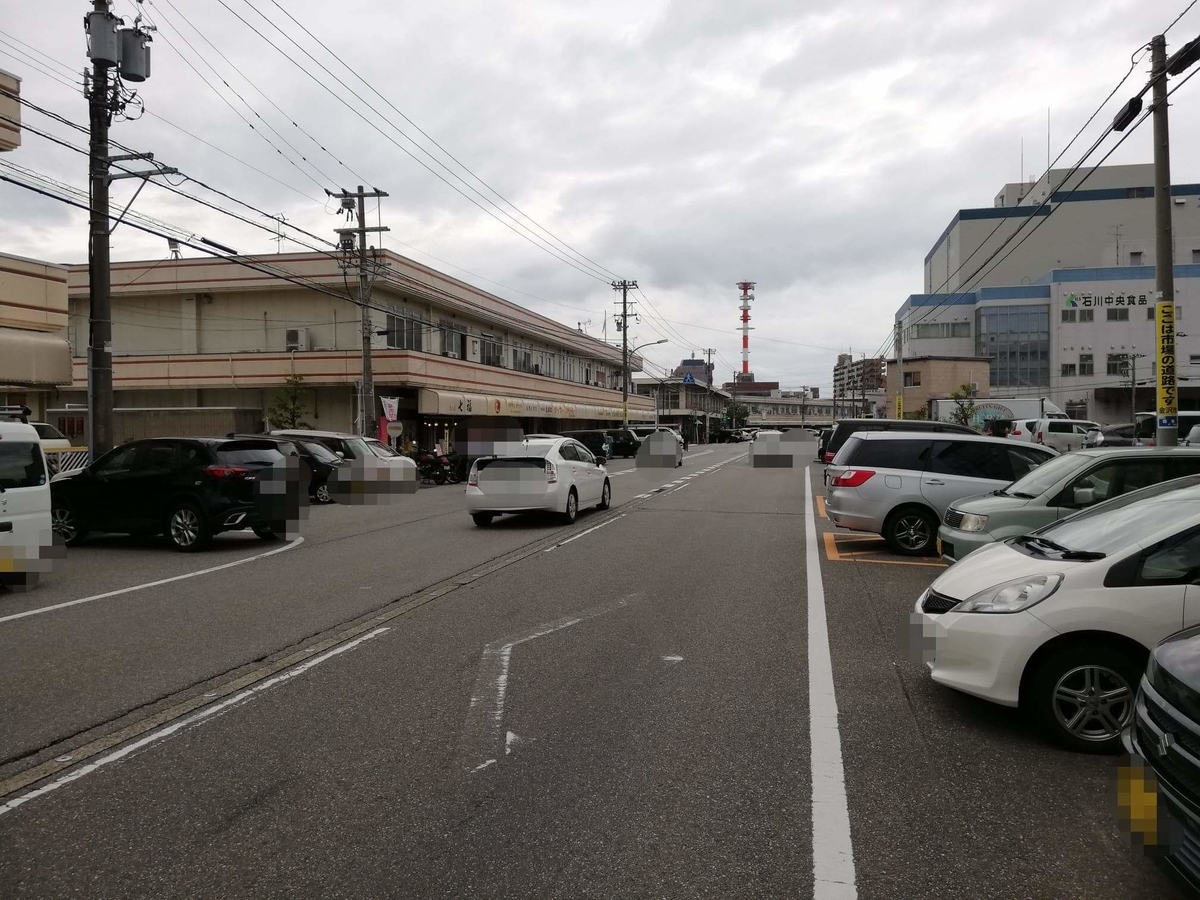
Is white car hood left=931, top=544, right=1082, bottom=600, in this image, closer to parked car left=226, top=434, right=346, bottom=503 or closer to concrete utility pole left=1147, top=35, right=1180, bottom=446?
concrete utility pole left=1147, top=35, right=1180, bottom=446

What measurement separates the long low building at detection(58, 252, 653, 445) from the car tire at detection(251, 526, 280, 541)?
20.0 metres

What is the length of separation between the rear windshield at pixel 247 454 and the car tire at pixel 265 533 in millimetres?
983

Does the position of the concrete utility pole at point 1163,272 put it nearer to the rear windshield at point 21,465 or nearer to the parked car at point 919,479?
the parked car at point 919,479

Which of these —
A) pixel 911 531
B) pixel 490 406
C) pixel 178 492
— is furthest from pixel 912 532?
pixel 490 406

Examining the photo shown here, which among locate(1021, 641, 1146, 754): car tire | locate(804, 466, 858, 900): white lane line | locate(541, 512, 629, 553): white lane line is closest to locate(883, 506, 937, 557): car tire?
locate(541, 512, 629, 553): white lane line

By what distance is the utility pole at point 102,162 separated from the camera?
54.6ft

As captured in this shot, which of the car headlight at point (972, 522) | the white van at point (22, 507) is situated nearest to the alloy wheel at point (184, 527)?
the white van at point (22, 507)

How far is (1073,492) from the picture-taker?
8258 millimetres

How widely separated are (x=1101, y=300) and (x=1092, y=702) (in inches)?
3414

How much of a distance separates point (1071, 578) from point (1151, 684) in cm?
138

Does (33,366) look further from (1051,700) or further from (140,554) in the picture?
(1051,700)

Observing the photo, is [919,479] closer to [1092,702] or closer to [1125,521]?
[1125,521]

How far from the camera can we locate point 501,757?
14.6ft

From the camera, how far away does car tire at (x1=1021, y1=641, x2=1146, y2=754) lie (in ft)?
14.7
